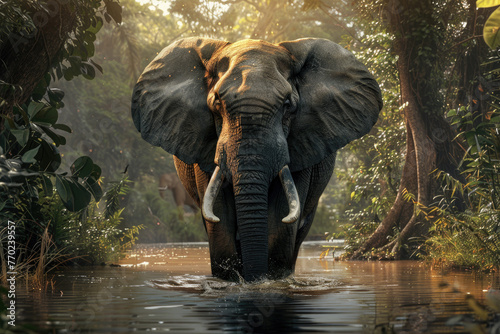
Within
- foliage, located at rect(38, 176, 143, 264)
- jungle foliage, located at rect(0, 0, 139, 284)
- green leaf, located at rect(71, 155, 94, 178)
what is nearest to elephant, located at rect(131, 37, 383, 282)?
green leaf, located at rect(71, 155, 94, 178)

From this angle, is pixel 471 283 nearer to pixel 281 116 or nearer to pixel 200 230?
pixel 281 116

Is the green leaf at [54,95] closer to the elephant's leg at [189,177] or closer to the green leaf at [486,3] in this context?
the elephant's leg at [189,177]

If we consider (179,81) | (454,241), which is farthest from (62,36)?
(454,241)

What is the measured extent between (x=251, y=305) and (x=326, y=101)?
120 inches

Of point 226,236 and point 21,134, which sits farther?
point 226,236

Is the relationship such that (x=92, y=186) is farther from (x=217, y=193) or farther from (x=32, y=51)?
(x=217, y=193)

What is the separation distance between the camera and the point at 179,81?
7.91 metres

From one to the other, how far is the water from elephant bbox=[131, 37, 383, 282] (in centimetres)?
46

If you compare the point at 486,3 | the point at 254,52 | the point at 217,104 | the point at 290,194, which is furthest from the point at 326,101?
the point at 486,3

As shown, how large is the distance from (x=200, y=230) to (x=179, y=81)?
21.1m

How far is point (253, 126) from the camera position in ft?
21.8

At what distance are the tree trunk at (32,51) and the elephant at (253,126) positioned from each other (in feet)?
3.34

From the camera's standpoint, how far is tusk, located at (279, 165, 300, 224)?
21.2 feet

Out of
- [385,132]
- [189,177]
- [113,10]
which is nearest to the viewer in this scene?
[189,177]
